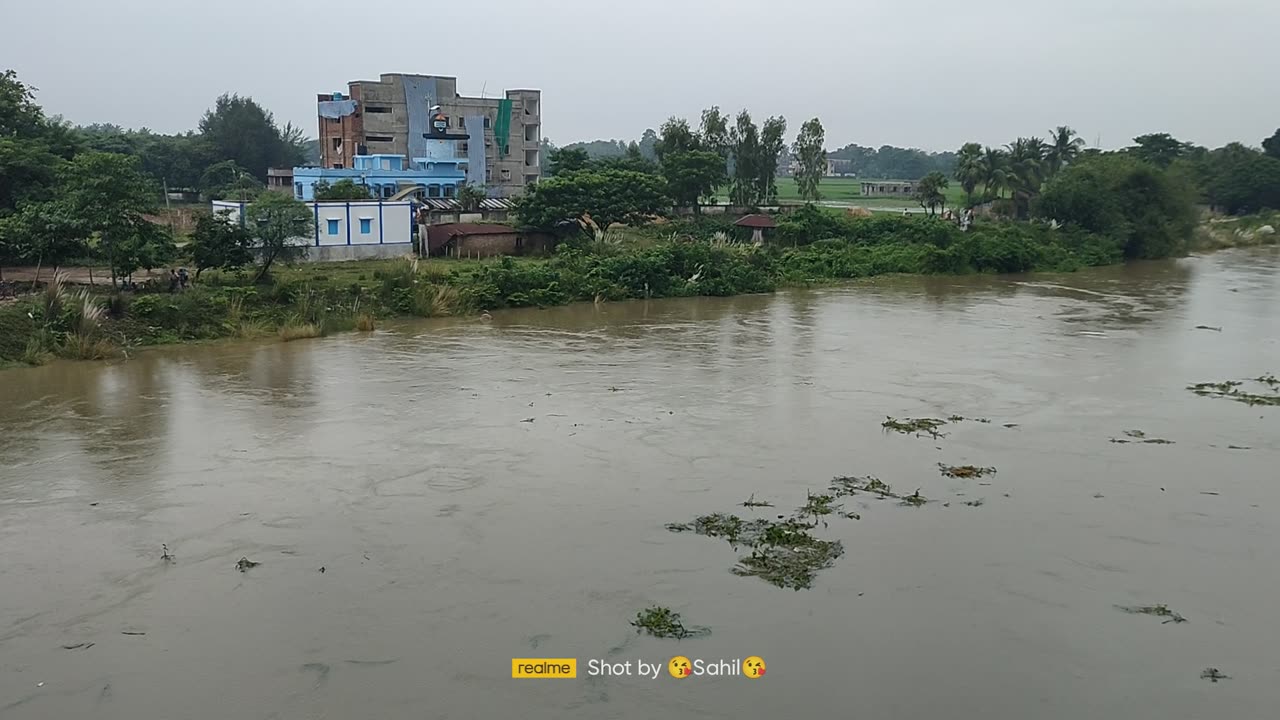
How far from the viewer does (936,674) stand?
609 cm

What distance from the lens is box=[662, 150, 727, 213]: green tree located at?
33875 mm

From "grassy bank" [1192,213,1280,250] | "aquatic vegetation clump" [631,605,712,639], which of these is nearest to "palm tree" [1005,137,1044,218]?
"grassy bank" [1192,213,1280,250]

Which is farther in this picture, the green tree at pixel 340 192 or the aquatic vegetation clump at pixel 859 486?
the green tree at pixel 340 192

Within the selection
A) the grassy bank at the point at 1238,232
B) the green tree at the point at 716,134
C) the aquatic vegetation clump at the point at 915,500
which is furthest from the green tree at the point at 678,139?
the aquatic vegetation clump at the point at 915,500

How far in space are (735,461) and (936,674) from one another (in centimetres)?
424

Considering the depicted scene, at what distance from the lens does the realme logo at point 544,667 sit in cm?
612

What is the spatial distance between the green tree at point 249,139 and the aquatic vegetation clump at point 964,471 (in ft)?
143

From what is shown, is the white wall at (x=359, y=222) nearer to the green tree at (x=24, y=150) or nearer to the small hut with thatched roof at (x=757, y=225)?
the green tree at (x=24, y=150)

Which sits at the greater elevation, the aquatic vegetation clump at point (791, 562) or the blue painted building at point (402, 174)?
the blue painted building at point (402, 174)

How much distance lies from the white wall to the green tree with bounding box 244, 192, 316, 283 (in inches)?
75.7

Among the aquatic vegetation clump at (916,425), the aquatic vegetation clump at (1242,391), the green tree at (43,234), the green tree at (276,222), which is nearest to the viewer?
the aquatic vegetation clump at (916,425)

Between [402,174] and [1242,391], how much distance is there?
29.8 metres

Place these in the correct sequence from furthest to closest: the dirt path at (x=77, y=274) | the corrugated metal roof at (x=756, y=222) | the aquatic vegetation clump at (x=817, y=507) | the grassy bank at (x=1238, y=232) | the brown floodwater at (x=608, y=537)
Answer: the grassy bank at (x=1238, y=232), the corrugated metal roof at (x=756, y=222), the dirt path at (x=77, y=274), the aquatic vegetation clump at (x=817, y=507), the brown floodwater at (x=608, y=537)

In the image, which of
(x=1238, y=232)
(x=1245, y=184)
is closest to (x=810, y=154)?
(x=1238, y=232)
